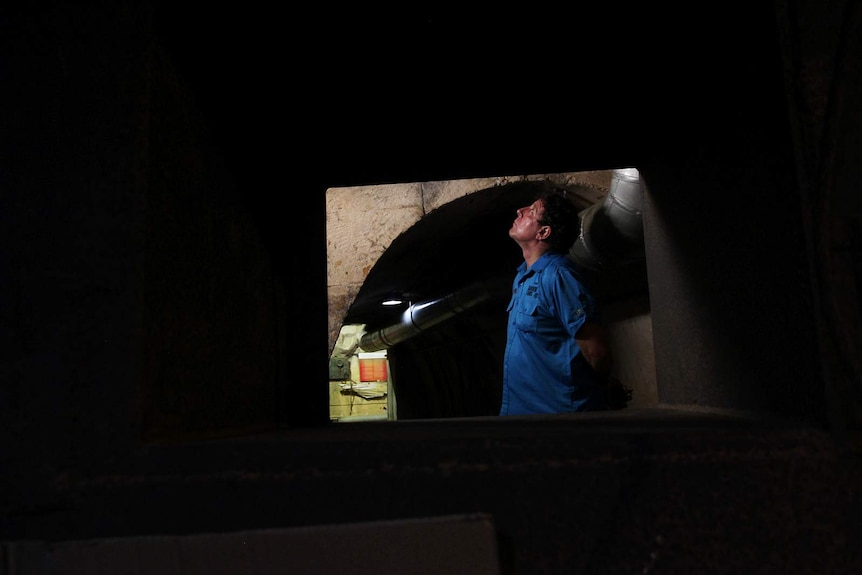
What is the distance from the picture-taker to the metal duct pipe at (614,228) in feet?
10.5

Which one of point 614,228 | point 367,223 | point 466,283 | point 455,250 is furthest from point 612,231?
point 466,283

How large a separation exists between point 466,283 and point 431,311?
22.1 inches

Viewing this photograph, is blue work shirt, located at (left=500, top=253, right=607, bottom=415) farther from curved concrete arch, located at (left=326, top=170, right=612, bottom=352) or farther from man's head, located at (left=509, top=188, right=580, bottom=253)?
curved concrete arch, located at (left=326, top=170, right=612, bottom=352)

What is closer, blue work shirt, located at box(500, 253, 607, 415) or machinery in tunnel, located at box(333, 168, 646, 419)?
blue work shirt, located at box(500, 253, 607, 415)

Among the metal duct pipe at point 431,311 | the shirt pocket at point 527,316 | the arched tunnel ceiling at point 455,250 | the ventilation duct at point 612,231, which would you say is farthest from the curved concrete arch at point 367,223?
the shirt pocket at point 527,316

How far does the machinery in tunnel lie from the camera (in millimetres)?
3697

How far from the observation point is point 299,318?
1490 millimetres

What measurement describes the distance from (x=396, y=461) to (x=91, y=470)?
377 millimetres

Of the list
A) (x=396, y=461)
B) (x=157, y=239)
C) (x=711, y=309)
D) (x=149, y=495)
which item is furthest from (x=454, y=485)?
(x=711, y=309)

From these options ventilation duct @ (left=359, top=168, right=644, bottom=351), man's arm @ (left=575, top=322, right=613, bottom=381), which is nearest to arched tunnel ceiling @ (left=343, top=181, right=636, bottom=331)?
ventilation duct @ (left=359, top=168, right=644, bottom=351)

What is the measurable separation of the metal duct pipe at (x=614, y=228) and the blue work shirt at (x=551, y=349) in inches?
→ 32.7

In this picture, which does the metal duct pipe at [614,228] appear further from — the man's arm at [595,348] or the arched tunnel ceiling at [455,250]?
the man's arm at [595,348]

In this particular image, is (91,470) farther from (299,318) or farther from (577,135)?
(577,135)

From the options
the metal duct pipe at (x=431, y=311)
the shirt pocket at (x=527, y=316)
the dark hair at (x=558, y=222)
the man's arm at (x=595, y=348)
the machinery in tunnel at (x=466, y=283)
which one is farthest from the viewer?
the metal duct pipe at (x=431, y=311)
